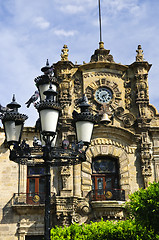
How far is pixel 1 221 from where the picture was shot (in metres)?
20.6

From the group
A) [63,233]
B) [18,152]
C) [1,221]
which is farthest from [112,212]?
[18,152]

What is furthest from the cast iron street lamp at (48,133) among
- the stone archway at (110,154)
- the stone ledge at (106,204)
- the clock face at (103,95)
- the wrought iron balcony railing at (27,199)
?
the clock face at (103,95)

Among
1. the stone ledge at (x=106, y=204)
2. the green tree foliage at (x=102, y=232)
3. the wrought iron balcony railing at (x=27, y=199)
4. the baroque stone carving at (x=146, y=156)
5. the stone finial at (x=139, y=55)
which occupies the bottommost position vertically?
the green tree foliage at (x=102, y=232)

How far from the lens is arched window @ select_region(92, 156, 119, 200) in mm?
21750

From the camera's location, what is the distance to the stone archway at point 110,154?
2141cm

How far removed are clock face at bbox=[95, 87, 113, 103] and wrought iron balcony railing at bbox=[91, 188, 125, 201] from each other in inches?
209

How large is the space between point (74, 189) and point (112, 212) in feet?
7.65

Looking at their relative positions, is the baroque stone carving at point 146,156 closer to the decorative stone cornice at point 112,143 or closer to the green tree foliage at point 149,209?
the decorative stone cornice at point 112,143

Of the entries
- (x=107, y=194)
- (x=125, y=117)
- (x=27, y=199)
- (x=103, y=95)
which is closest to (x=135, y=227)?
(x=107, y=194)

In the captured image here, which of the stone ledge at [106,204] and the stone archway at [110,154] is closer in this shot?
the stone ledge at [106,204]

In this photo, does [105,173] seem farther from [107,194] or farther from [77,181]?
[77,181]

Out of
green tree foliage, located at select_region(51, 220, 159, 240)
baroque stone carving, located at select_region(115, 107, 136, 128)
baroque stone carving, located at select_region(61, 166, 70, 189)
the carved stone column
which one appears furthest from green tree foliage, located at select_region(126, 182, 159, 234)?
baroque stone carving, located at select_region(115, 107, 136, 128)

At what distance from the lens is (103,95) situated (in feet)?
76.0

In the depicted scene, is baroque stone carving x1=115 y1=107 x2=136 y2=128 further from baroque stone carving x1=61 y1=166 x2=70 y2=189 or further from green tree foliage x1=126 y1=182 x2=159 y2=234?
green tree foliage x1=126 y1=182 x2=159 y2=234
